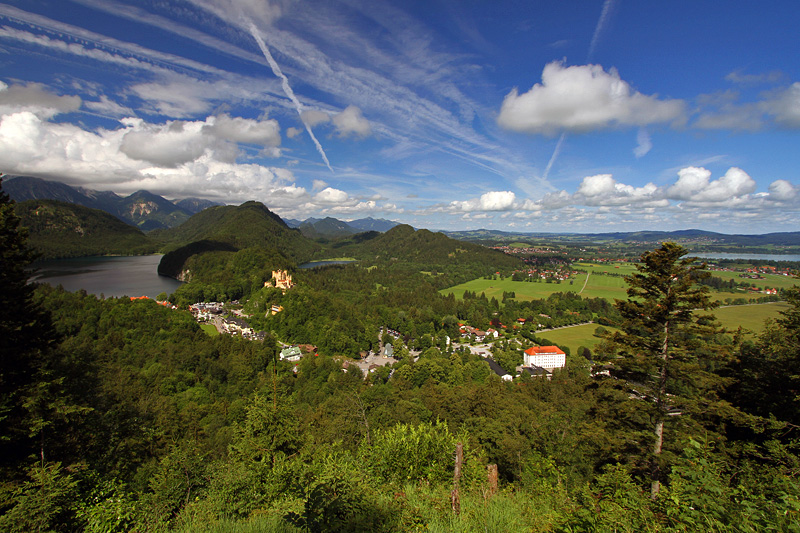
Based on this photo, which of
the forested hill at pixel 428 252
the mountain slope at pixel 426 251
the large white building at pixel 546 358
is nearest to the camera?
the large white building at pixel 546 358

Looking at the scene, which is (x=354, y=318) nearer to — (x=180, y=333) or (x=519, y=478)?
(x=180, y=333)

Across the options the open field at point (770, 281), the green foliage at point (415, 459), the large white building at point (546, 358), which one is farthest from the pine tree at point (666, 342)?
the open field at point (770, 281)

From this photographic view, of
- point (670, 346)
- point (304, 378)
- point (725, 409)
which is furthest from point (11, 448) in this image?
point (304, 378)

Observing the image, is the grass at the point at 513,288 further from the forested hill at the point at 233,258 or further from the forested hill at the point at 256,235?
the forested hill at the point at 256,235

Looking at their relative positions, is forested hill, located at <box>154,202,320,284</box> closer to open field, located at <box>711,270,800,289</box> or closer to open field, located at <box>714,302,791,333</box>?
open field, located at <box>714,302,791,333</box>

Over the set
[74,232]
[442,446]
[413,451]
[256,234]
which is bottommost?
[442,446]

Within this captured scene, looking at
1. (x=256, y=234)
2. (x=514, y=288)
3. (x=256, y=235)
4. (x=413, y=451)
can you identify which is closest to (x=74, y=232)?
(x=256, y=234)

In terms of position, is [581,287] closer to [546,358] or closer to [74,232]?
[546,358]
